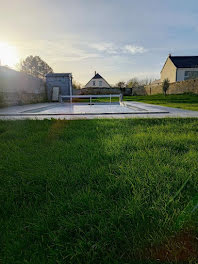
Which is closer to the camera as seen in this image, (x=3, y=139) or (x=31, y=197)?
(x=31, y=197)

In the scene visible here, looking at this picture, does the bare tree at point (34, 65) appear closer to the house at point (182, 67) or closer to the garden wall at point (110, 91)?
the garden wall at point (110, 91)

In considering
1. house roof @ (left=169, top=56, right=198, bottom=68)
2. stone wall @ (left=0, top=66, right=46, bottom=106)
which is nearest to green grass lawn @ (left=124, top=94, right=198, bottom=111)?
stone wall @ (left=0, top=66, right=46, bottom=106)

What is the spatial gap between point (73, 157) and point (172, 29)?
10.0 metres

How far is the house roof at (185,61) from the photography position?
76.6 ft

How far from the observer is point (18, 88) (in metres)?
8.73

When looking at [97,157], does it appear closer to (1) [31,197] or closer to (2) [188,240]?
(1) [31,197]

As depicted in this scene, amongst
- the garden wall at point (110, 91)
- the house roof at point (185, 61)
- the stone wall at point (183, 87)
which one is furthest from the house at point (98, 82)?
the stone wall at point (183, 87)

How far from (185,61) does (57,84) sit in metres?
21.9

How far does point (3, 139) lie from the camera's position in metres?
2.18

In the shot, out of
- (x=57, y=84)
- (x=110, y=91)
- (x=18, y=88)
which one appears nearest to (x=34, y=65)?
(x=110, y=91)

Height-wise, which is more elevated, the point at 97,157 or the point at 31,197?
the point at 97,157

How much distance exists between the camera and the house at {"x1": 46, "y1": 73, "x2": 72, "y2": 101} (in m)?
12.3

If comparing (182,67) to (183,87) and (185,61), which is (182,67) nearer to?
(185,61)

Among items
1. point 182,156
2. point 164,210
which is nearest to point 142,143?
point 182,156
